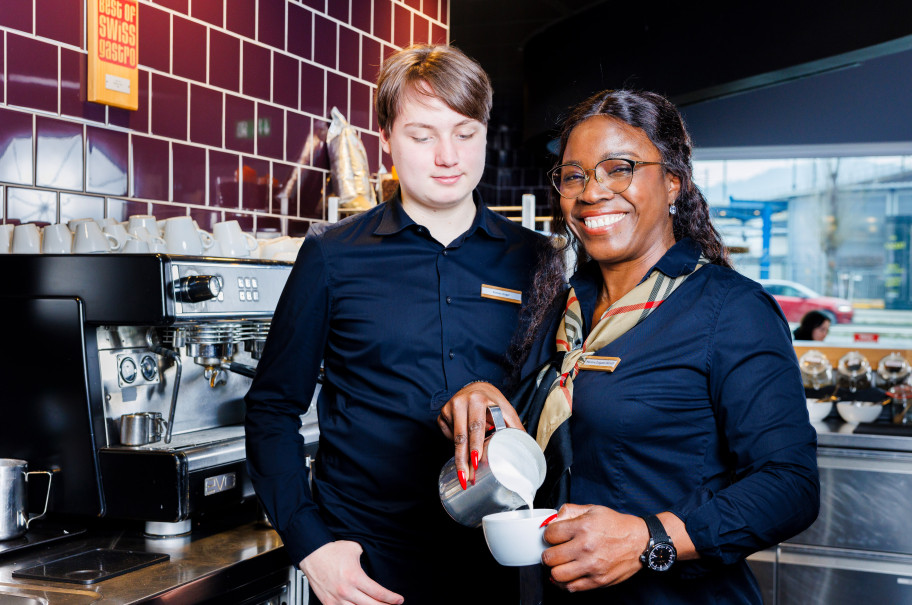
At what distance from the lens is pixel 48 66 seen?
1920 mm

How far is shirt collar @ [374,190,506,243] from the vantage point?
1471 mm

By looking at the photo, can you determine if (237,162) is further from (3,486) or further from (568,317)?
(568,317)

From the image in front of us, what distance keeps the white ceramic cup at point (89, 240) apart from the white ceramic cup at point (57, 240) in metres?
0.01

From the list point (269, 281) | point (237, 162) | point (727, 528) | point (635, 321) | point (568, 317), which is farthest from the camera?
point (237, 162)

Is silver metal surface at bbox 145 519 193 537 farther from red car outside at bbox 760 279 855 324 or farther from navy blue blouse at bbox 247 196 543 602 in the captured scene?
red car outside at bbox 760 279 855 324

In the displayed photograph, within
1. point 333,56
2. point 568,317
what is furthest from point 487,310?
point 333,56

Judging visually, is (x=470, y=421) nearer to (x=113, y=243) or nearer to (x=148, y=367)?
(x=148, y=367)

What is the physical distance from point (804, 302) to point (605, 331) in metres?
6.44

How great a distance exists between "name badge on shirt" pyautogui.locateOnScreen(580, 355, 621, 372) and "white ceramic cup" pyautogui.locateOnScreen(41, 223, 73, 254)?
105 cm

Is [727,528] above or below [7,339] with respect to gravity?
below

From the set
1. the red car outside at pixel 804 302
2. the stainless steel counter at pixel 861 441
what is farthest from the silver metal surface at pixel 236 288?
the red car outside at pixel 804 302

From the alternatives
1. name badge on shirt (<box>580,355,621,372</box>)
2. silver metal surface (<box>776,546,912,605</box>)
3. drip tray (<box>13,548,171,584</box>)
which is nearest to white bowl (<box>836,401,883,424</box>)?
silver metal surface (<box>776,546,912,605</box>)

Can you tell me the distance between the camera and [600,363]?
1166 mm

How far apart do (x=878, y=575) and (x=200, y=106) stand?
2387 mm
